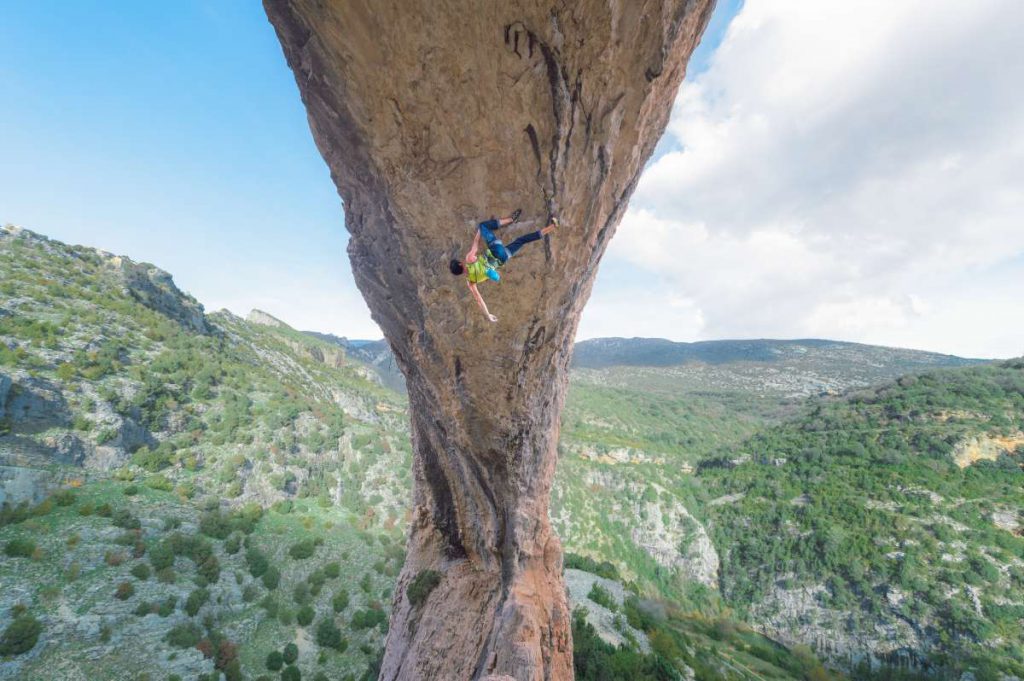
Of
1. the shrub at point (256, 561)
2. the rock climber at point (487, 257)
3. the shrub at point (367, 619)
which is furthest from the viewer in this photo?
the shrub at point (256, 561)

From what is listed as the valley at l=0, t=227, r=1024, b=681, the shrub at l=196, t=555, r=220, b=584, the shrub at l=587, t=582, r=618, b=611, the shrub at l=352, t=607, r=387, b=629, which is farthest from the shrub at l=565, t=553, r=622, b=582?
the shrub at l=196, t=555, r=220, b=584

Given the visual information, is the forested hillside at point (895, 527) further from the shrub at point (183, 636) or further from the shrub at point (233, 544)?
the shrub at point (233, 544)

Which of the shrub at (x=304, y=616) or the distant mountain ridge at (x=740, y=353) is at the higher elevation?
the distant mountain ridge at (x=740, y=353)

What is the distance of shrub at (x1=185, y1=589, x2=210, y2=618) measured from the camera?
79.8 ft

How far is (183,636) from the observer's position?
73.7 feet

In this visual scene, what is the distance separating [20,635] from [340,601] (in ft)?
58.5

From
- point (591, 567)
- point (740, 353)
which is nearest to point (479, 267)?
point (591, 567)

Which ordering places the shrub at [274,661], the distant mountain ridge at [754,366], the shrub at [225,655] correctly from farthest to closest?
the distant mountain ridge at [754,366] → the shrub at [274,661] → the shrub at [225,655]

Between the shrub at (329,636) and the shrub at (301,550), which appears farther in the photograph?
the shrub at (301,550)

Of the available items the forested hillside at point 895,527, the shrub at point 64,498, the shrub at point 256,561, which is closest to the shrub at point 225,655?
the shrub at point 256,561

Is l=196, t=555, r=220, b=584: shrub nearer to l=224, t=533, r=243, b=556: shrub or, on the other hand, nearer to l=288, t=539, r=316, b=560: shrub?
l=224, t=533, r=243, b=556: shrub

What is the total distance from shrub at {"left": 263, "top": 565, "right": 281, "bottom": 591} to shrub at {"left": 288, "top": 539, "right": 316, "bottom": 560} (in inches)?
80.5

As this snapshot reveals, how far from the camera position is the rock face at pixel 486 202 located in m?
5.79

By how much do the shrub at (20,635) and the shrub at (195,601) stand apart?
21.9ft
